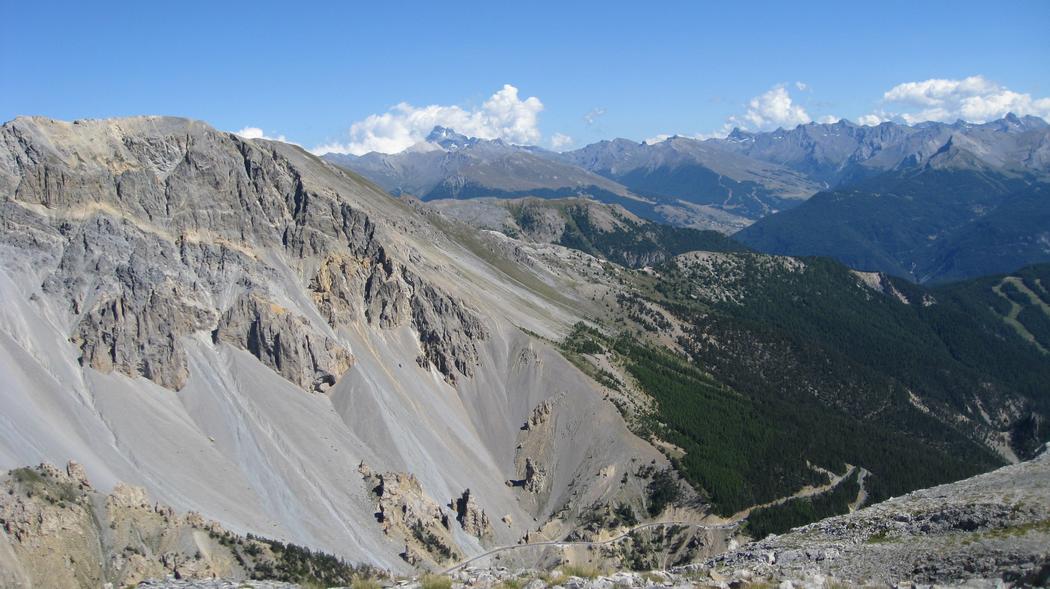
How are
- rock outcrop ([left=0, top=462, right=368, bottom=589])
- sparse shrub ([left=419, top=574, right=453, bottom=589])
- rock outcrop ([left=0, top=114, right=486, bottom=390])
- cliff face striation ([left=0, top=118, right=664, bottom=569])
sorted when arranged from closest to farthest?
sparse shrub ([left=419, top=574, right=453, bottom=589]) → rock outcrop ([left=0, top=462, right=368, bottom=589]) → cliff face striation ([left=0, top=118, right=664, bottom=569]) → rock outcrop ([left=0, top=114, right=486, bottom=390])

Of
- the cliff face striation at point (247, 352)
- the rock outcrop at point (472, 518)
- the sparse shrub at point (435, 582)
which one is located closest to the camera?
the sparse shrub at point (435, 582)

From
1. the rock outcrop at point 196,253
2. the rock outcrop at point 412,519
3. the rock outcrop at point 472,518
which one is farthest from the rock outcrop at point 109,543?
the rock outcrop at point 196,253

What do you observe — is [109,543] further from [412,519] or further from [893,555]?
[893,555]

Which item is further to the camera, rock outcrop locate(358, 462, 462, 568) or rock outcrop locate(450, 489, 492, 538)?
rock outcrop locate(450, 489, 492, 538)

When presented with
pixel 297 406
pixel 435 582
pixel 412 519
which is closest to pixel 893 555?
pixel 435 582

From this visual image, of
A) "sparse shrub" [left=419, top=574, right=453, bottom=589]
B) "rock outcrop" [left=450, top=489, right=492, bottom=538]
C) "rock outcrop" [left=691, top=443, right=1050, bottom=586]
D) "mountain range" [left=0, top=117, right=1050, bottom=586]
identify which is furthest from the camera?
"rock outcrop" [left=450, top=489, right=492, bottom=538]

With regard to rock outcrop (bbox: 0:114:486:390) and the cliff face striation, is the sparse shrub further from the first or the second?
rock outcrop (bbox: 0:114:486:390)

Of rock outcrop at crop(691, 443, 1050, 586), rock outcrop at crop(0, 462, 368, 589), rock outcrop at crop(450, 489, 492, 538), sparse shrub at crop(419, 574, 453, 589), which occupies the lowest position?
rock outcrop at crop(450, 489, 492, 538)

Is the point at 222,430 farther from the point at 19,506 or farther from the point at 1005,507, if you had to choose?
the point at 1005,507

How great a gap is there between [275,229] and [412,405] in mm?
50152

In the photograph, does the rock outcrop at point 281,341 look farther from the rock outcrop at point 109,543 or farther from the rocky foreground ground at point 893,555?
the rocky foreground ground at point 893,555

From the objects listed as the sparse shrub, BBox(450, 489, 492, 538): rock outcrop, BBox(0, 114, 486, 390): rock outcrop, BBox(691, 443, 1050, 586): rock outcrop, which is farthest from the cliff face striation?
the sparse shrub

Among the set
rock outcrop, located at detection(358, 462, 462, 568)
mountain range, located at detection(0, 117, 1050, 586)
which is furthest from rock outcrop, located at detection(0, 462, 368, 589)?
rock outcrop, located at detection(358, 462, 462, 568)

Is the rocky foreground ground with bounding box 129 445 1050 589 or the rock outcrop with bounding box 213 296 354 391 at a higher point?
the rock outcrop with bounding box 213 296 354 391
